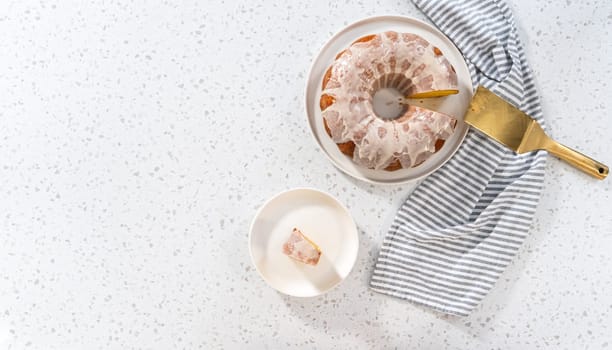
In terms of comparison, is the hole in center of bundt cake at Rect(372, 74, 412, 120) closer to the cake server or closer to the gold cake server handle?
the cake server

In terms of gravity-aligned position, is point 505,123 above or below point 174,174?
below

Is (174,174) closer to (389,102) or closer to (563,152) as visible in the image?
(389,102)

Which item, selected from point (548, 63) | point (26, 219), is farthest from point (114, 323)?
point (548, 63)

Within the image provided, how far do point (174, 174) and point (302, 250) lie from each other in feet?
0.98

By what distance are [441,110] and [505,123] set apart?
0.12 metres

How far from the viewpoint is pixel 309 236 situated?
1.09 meters

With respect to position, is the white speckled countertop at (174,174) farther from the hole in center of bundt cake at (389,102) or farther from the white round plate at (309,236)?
the hole in center of bundt cake at (389,102)

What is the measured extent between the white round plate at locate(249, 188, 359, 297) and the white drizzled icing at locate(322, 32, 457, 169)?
141 mm

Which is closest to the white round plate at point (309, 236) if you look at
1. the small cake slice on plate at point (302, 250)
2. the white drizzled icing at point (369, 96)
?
the small cake slice on plate at point (302, 250)

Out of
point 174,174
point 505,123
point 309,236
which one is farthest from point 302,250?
point 505,123

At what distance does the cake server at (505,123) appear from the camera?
1.07 meters

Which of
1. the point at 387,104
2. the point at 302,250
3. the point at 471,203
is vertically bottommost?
the point at 471,203

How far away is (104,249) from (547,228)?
88 centimetres

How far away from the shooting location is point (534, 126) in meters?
1.08
